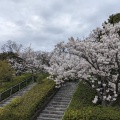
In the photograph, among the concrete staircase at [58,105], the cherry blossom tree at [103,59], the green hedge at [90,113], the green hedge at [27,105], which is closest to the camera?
the green hedge at [90,113]

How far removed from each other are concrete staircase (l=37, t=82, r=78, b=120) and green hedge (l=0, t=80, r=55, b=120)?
24.6 inches

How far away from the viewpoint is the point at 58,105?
18.0 metres

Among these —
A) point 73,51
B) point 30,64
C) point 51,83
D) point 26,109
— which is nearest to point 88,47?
point 73,51

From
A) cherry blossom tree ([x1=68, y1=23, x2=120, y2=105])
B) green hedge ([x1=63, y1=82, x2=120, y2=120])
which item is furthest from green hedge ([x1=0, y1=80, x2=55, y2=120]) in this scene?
cherry blossom tree ([x1=68, y1=23, x2=120, y2=105])

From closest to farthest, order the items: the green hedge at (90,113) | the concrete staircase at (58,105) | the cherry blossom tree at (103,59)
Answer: the green hedge at (90,113) < the cherry blossom tree at (103,59) < the concrete staircase at (58,105)

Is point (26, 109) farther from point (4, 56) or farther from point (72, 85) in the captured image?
point (4, 56)

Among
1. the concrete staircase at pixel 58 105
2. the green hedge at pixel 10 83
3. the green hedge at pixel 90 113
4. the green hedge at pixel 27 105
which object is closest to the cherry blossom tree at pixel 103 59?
the green hedge at pixel 90 113

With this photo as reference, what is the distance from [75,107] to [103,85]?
7.08 feet

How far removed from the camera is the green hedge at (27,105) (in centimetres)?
1460

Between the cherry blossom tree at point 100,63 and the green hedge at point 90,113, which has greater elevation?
the cherry blossom tree at point 100,63

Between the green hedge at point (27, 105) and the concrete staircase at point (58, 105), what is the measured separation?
24.6 inches

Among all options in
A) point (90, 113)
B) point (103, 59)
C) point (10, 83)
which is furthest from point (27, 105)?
point (10, 83)

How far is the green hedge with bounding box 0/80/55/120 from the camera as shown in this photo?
14602mm

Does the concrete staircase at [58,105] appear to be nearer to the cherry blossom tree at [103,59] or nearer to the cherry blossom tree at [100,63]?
the cherry blossom tree at [100,63]
